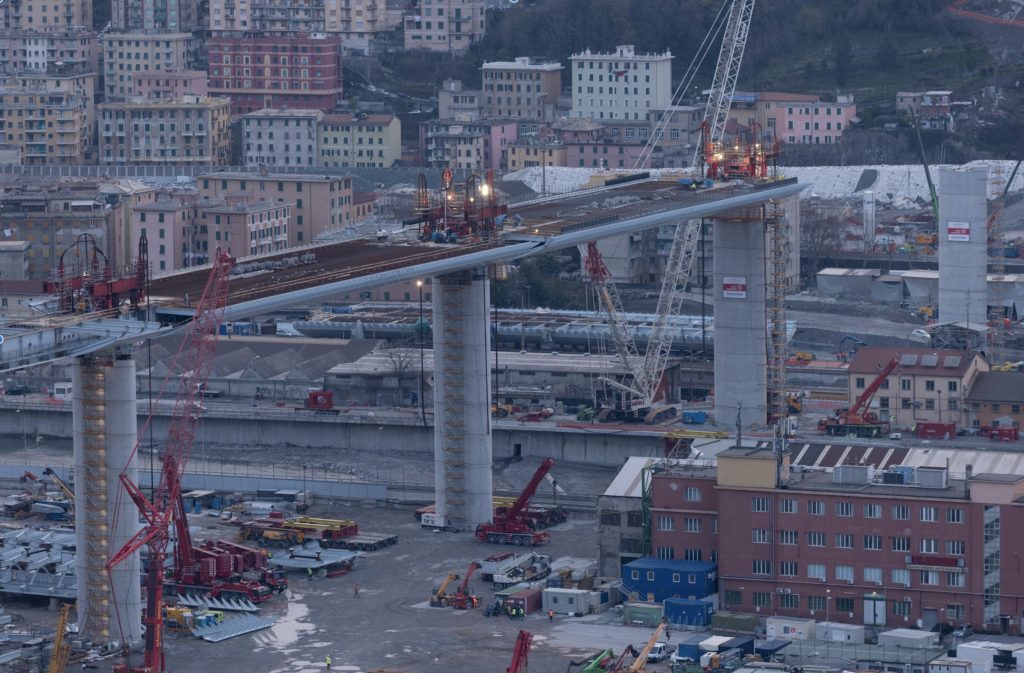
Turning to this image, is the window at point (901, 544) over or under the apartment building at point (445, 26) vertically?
under

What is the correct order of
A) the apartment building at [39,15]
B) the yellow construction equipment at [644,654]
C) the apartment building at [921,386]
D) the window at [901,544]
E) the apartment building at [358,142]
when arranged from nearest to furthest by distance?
the yellow construction equipment at [644,654] → the window at [901,544] → the apartment building at [921,386] → the apartment building at [358,142] → the apartment building at [39,15]

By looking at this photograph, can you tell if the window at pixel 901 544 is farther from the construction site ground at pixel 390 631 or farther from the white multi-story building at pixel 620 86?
the white multi-story building at pixel 620 86

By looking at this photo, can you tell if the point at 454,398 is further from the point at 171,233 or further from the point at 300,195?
the point at 300,195

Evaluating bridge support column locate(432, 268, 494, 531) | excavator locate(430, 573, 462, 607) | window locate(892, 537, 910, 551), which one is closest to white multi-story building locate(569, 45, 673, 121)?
bridge support column locate(432, 268, 494, 531)

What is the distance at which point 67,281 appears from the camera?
31312mm

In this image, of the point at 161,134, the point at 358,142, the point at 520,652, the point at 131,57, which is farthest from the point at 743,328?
the point at 131,57

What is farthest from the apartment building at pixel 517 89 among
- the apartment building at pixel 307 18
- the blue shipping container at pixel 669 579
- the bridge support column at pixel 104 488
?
the bridge support column at pixel 104 488

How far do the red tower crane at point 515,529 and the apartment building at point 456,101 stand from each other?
4449 cm

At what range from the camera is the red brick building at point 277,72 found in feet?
282

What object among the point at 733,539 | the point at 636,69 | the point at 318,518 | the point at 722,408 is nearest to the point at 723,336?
the point at 722,408

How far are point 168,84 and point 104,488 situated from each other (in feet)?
184

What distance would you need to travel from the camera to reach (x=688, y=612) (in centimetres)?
3206

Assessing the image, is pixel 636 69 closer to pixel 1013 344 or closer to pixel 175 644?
pixel 1013 344

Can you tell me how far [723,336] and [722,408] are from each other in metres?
1.18
